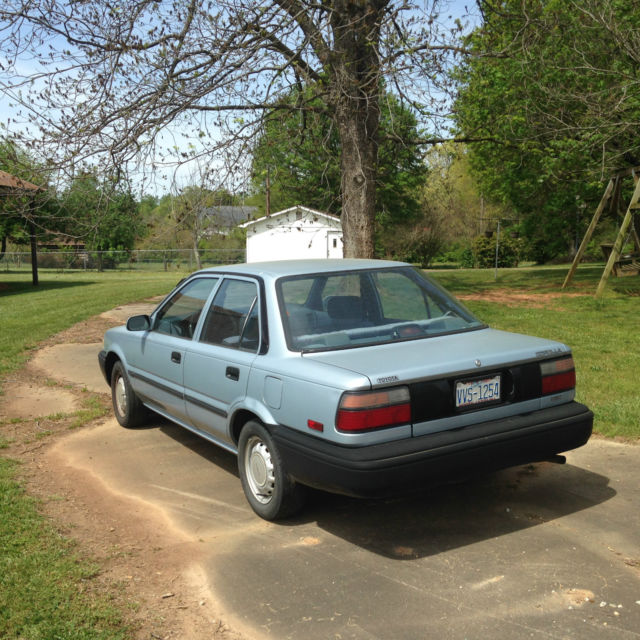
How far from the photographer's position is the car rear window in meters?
4.62

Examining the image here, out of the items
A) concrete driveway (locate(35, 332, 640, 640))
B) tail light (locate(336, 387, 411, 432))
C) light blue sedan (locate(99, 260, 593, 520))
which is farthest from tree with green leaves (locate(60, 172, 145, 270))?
tail light (locate(336, 387, 411, 432))

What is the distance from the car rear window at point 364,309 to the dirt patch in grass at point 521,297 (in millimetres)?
11541

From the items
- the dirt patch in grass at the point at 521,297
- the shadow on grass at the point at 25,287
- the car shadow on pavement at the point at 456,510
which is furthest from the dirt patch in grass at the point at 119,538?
the shadow on grass at the point at 25,287

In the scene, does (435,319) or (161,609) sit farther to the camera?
(435,319)

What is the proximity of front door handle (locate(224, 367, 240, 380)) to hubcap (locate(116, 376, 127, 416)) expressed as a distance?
2.37 metres

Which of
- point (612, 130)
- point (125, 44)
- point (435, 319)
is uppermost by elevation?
point (125, 44)

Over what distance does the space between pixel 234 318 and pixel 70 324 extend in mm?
10827

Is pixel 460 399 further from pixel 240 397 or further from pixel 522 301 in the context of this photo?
pixel 522 301

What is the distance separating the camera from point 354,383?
388 centimetres

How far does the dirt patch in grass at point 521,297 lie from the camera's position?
16.6 meters

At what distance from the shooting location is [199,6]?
11391 mm

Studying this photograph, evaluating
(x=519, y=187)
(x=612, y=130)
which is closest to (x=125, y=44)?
(x=612, y=130)

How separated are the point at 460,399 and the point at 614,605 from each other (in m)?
1.29

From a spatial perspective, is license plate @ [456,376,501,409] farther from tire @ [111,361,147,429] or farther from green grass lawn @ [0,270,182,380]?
green grass lawn @ [0,270,182,380]
